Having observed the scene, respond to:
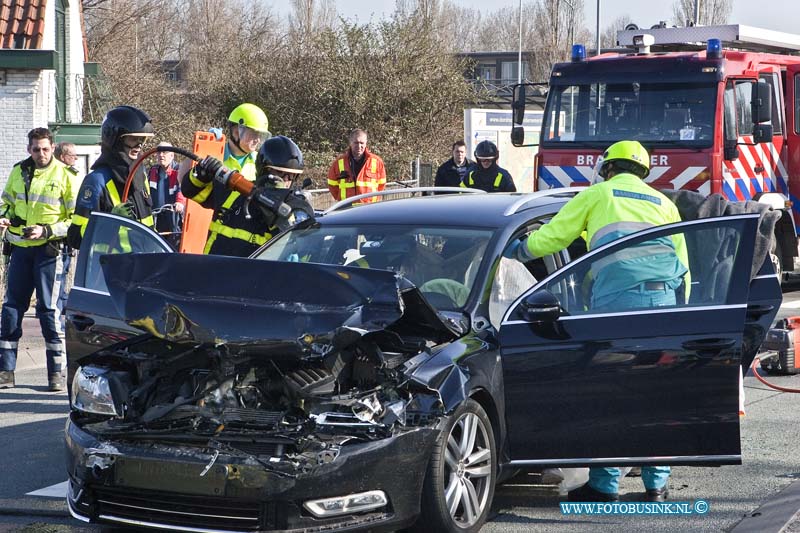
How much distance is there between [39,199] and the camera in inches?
358

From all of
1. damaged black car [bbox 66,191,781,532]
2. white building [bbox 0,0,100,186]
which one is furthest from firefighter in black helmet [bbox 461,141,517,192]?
white building [bbox 0,0,100,186]

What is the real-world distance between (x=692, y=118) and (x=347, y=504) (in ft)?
30.9

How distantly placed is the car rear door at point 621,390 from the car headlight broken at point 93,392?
5.59 feet

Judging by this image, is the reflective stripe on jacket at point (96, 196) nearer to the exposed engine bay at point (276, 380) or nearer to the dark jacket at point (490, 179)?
the exposed engine bay at point (276, 380)

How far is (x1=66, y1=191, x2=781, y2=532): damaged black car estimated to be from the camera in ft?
14.9

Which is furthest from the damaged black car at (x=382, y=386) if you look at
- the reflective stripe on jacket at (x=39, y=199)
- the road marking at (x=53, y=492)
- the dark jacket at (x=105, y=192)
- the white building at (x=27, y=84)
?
the white building at (x=27, y=84)

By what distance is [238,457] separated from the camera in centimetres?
449

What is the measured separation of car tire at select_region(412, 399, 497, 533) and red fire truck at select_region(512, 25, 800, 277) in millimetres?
8410

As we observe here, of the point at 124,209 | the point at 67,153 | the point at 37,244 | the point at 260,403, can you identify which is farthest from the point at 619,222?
the point at 67,153

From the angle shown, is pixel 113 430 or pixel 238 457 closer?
pixel 238 457

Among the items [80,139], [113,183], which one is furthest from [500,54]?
[113,183]

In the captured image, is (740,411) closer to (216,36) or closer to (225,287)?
(225,287)

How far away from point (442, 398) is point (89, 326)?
7.06 ft

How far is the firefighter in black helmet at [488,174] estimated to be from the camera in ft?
43.3
